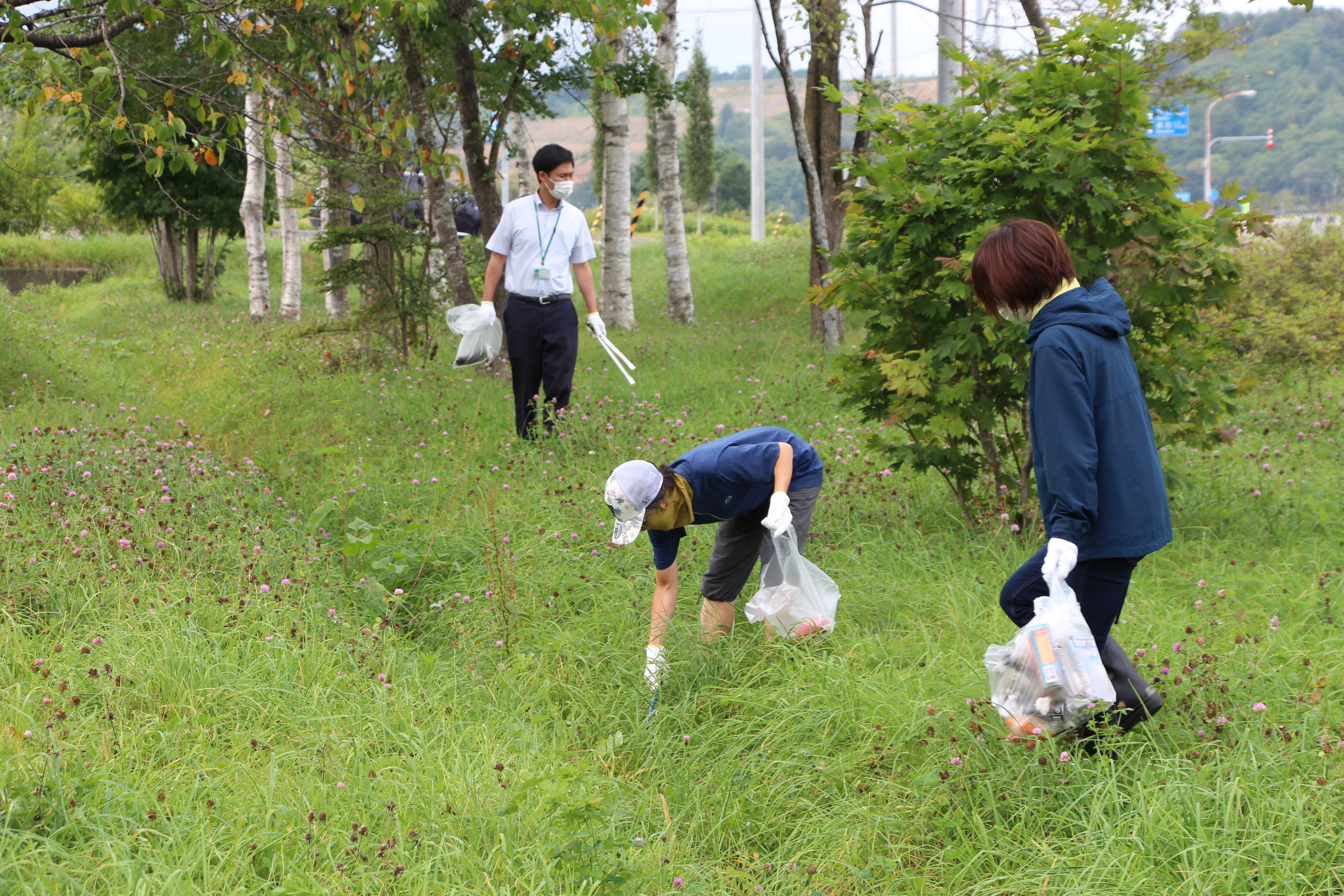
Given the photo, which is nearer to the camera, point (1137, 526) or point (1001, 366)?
point (1137, 526)

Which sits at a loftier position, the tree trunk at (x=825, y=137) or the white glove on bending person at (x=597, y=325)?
the tree trunk at (x=825, y=137)

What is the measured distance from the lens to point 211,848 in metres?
2.30

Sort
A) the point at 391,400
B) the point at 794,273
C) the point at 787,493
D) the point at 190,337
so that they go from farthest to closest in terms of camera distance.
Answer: the point at 794,273 < the point at 190,337 < the point at 391,400 < the point at 787,493

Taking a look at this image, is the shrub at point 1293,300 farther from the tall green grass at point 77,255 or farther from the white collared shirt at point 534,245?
the tall green grass at point 77,255

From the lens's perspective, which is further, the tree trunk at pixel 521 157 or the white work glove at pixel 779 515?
the tree trunk at pixel 521 157

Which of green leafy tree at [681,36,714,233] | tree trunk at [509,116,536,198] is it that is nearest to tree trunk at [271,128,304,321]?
tree trunk at [509,116,536,198]

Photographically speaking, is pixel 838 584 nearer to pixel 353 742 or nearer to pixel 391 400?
pixel 353 742

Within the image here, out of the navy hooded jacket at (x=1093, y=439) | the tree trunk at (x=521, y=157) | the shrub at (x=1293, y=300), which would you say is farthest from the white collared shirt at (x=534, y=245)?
the shrub at (x=1293, y=300)

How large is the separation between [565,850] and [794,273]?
15.1 m

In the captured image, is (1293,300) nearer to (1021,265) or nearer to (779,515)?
(779,515)

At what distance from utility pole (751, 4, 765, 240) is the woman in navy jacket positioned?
22975mm

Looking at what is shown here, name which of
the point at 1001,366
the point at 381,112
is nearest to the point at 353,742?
the point at 1001,366

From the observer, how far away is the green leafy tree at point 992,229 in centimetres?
420

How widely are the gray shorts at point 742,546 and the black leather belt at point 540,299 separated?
109 inches
